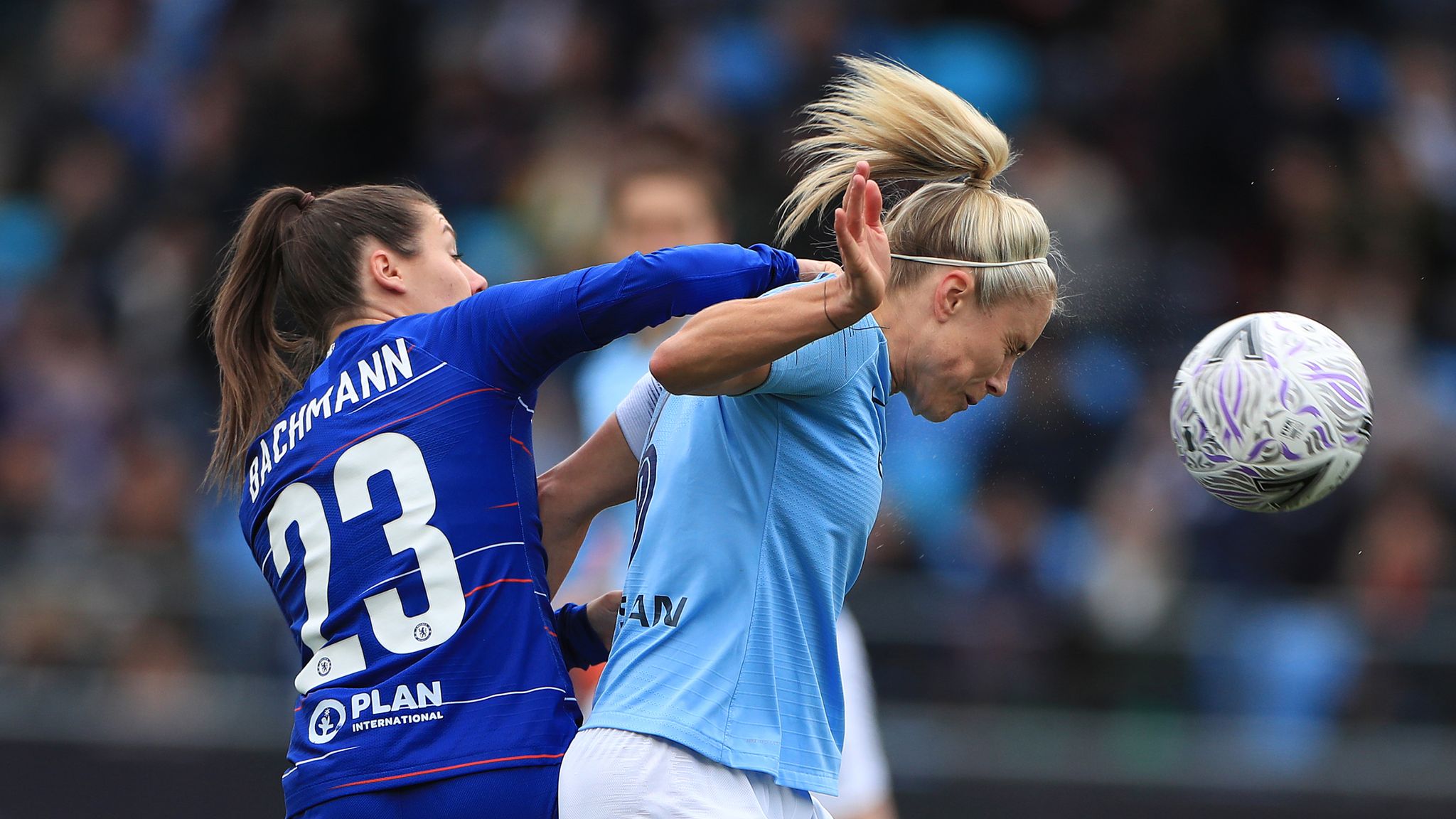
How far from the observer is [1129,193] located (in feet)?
29.7

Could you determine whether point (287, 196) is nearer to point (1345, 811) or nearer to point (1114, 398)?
point (1114, 398)

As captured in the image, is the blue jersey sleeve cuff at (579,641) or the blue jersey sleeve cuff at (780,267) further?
the blue jersey sleeve cuff at (579,641)

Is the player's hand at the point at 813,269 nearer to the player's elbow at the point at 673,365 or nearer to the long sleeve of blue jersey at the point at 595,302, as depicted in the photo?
the long sleeve of blue jersey at the point at 595,302

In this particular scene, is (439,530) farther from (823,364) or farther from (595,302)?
(823,364)

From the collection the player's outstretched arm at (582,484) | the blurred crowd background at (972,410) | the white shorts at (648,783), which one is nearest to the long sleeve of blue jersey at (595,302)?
the player's outstretched arm at (582,484)

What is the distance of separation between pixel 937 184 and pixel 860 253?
2.12 ft

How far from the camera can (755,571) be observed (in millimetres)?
2863

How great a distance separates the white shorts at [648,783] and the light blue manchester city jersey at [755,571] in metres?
0.03

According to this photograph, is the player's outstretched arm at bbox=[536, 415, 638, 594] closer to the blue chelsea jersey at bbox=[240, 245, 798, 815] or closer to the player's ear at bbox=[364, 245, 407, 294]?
the blue chelsea jersey at bbox=[240, 245, 798, 815]

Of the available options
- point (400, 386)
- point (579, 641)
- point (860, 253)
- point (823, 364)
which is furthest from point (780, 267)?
point (579, 641)

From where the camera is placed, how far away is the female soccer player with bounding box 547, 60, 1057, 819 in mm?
2676

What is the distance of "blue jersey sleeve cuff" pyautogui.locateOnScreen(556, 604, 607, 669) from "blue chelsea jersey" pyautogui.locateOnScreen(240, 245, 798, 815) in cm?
35

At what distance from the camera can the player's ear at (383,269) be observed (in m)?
3.26

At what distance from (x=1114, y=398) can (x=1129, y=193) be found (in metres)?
1.87
